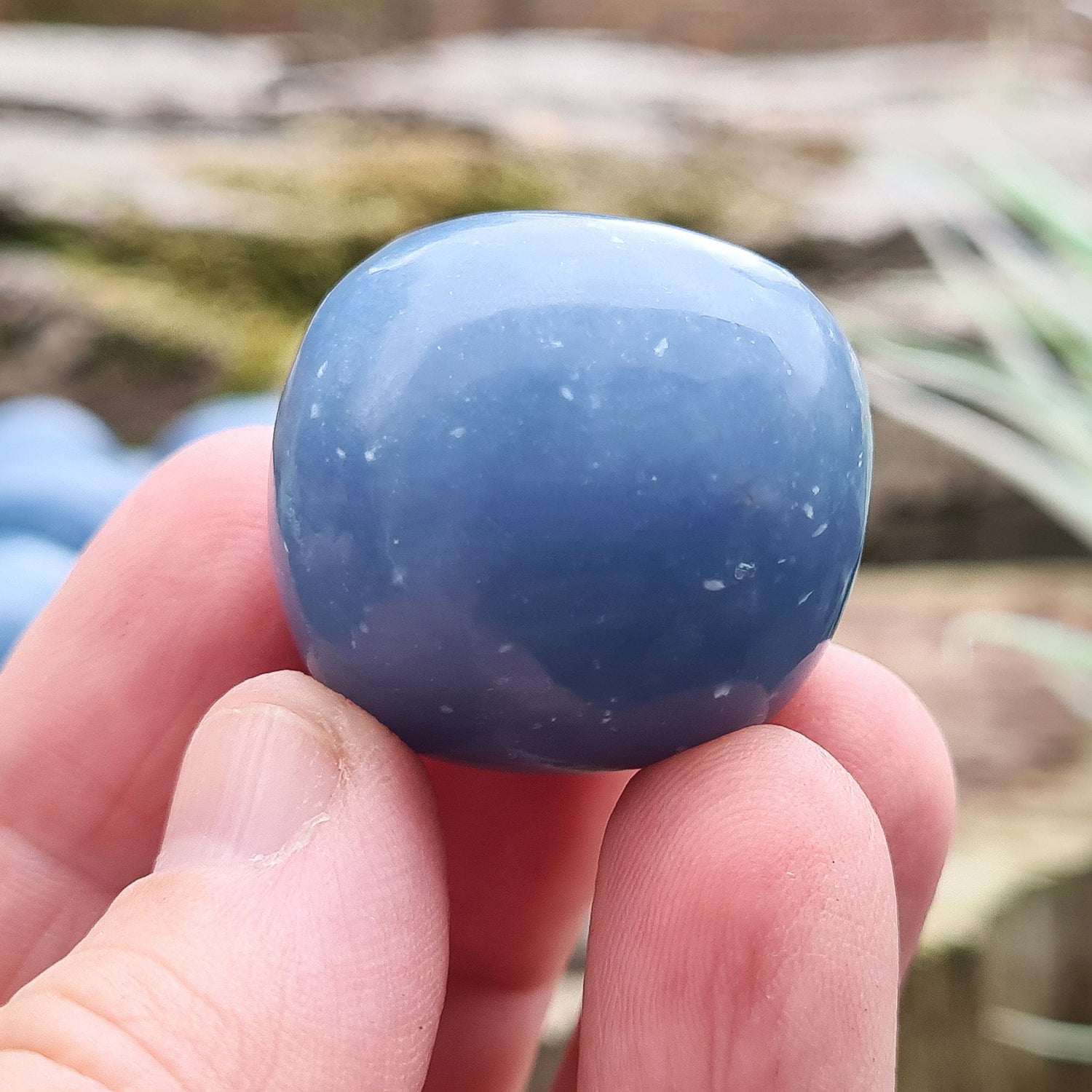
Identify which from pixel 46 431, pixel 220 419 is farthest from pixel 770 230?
pixel 46 431

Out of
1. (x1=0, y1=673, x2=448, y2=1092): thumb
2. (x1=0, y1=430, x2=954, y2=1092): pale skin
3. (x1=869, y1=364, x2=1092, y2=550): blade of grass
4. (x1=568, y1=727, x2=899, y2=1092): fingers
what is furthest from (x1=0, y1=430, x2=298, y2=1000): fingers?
(x1=869, y1=364, x2=1092, y2=550): blade of grass

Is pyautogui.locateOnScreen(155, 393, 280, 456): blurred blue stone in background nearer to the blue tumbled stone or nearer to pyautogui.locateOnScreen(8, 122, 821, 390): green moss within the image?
the blue tumbled stone

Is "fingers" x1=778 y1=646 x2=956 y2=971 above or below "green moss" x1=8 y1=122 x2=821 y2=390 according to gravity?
above

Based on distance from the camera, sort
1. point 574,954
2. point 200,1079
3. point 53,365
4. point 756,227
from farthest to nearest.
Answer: point 756,227 → point 53,365 → point 574,954 → point 200,1079

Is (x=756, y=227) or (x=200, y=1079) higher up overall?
(x=200, y=1079)

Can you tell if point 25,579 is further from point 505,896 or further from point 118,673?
point 505,896

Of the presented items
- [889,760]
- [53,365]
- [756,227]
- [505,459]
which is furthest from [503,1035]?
[756,227]

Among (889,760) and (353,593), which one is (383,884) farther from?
(889,760)
